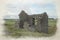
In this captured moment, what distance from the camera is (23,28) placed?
1.16 meters

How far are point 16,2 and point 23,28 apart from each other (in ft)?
0.88

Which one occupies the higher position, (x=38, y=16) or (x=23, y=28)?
(x=38, y=16)

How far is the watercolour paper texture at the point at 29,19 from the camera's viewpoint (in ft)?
3.80

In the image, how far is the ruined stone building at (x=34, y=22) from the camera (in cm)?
116

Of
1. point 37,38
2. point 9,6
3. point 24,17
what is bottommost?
point 37,38

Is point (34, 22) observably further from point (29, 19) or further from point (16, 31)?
point (16, 31)

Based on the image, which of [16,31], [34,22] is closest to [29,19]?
[34,22]

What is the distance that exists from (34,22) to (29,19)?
0.19 ft

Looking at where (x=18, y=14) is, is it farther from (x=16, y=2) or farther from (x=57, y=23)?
(x=57, y=23)

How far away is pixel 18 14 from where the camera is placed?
1172 millimetres

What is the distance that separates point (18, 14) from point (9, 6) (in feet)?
0.39

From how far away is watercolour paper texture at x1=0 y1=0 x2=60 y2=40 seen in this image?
3.80 feet

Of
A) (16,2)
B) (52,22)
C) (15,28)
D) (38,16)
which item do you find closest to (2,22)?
(15,28)

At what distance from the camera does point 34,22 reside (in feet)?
3.84
